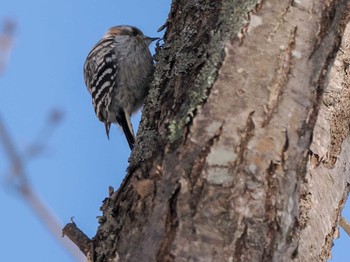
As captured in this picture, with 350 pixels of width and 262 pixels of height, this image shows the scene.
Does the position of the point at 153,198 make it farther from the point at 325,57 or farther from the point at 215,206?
the point at 325,57

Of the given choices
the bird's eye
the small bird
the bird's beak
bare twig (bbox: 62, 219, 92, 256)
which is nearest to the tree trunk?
bare twig (bbox: 62, 219, 92, 256)

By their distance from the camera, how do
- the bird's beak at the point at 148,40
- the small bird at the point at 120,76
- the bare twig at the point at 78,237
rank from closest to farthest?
the bare twig at the point at 78,237 → the small bird at the point at 120,76 → the bird's beak at the point at 148,40

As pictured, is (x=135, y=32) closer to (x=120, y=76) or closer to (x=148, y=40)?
(x=148, y=40)

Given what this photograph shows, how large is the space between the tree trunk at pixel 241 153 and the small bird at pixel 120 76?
2.26m

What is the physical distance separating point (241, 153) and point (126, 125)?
3138 mm

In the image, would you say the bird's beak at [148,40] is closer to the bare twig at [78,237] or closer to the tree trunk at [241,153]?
the tree trunk at [241,153]

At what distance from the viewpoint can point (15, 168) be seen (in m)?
2.59

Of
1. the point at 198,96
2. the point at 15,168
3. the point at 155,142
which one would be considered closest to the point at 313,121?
the point at 198,96

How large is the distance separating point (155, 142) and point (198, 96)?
25 centimetres

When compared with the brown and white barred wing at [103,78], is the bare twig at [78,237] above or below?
below

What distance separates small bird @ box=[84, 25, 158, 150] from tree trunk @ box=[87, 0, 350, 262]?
2.26 meters

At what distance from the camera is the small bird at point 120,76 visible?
15.5ft

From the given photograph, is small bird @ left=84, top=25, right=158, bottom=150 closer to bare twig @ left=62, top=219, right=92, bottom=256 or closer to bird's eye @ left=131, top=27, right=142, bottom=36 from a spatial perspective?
bird's eye @ left=131, top=27, right=142, bottom=36

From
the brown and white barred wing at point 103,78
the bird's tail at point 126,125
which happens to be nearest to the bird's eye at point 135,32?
the brown and white barred wing at point 103,78
